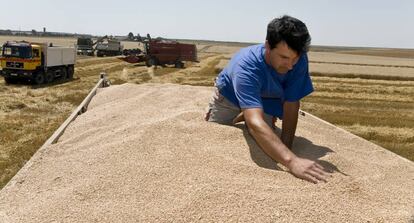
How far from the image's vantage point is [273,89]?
4.09m

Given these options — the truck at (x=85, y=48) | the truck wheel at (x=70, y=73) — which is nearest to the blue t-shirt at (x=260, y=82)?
the truck wheel at (x=70, y=73)

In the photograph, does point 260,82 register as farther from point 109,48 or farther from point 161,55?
point 109,48

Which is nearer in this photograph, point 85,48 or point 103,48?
point 103,48

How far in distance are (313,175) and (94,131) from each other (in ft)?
8.89

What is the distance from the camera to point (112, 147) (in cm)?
396

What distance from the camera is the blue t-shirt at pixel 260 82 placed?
3.67m

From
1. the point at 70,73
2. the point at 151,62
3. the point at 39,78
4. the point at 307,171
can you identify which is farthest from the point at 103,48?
the point at 307,171

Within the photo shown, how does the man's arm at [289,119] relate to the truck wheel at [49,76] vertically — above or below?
above

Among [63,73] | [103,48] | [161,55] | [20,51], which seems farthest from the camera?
[103,48]

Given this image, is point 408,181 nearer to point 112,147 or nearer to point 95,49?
point 112,147

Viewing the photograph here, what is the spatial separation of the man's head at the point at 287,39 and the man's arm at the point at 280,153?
18.6 inches

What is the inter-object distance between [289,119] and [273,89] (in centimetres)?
32

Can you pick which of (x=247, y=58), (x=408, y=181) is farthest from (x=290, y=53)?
(x=408, y=181)

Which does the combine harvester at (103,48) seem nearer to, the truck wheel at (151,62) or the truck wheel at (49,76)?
Answer: the truck wheel at (151,62)
